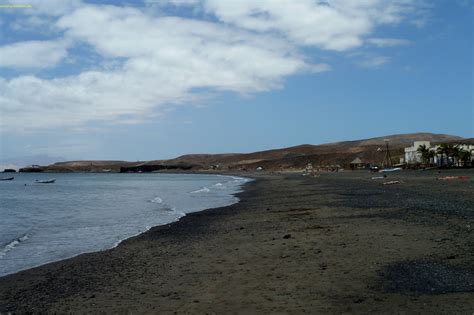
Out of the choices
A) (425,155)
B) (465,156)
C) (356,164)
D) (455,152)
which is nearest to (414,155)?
(425,155)

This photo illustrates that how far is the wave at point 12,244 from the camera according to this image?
14906 mm

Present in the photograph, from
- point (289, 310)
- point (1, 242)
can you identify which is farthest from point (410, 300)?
point (1, 242)

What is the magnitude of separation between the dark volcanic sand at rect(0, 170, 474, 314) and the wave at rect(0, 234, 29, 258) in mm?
3387

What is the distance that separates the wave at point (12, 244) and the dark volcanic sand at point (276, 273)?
3387 mm

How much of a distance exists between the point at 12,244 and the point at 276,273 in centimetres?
1133

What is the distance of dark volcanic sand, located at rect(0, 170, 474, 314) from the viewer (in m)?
7.39

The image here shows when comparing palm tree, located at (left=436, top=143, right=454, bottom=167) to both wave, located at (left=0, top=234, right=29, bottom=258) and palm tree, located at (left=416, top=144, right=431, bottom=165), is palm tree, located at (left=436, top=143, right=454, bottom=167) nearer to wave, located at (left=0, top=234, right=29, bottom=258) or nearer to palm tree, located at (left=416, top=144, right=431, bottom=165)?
palm tree, located at (left=416, top=144, right=431, bottom=165)

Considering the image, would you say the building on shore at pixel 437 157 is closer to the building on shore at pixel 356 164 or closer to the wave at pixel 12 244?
the building on shore at pixel 356 164

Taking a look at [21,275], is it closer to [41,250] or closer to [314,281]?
[41,250]

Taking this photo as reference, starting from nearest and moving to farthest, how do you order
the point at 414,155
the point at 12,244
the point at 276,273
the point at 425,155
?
1. the point at 276,273
2. the point at 12,244
3. the point at 425,155
4. the point at 414,155

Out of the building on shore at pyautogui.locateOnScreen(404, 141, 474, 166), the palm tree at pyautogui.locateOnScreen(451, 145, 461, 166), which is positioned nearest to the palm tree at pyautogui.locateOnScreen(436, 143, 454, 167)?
the building on shore at pyautogui.locateOnScreen(404, 141, 474, 166)

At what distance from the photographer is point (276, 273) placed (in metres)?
9.41

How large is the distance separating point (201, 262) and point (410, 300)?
5.49 m

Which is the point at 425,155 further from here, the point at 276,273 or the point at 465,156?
→ the point at 276,273
